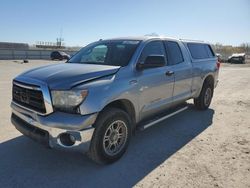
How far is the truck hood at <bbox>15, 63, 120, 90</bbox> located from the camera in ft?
11.1

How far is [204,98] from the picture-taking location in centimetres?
700

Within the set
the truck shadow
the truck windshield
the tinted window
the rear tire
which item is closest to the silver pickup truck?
the truck windshield

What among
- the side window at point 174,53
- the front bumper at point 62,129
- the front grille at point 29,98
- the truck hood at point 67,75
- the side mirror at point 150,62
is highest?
the side window at point 174,53

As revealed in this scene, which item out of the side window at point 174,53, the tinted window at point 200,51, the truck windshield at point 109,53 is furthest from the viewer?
the tinted window at point 200,51

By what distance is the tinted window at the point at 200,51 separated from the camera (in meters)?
6.26

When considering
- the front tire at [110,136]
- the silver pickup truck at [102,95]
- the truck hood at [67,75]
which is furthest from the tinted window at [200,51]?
the front tire at [110,136]

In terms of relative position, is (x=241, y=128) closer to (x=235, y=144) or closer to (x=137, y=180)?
(x=235, y=144)

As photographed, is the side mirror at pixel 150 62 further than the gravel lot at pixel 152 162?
Yes

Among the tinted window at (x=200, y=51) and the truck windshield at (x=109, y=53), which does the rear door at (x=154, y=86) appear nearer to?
the truck windshield at (x=109, y=53)

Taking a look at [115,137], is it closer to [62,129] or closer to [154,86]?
[62,129]

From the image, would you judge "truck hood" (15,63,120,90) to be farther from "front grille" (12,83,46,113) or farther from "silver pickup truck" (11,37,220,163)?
"front grille" (12,83,46,113)

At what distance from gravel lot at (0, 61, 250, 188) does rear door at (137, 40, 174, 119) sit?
2.19 ft

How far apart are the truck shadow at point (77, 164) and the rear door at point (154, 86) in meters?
0.62

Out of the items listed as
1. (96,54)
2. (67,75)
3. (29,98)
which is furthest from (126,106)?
(29,98)
